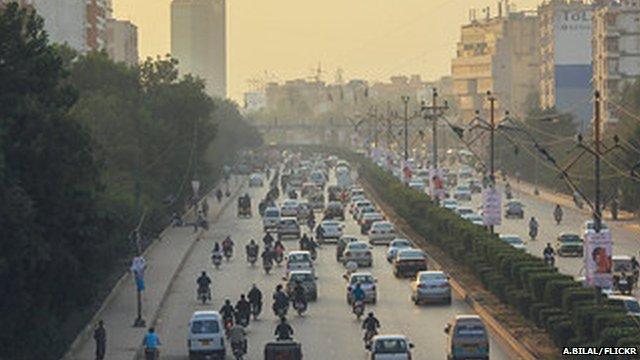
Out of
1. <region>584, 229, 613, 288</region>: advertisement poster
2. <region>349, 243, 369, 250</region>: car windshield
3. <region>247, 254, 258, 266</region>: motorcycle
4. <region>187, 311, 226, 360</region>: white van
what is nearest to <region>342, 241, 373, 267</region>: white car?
<region>349, 243, 369, 250</region>: car windshield

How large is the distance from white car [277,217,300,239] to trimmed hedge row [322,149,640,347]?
5.75 metres

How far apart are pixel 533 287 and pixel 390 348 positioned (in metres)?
10.9

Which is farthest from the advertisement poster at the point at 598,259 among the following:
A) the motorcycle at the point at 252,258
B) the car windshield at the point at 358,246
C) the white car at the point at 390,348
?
the motorcycle at the point at 252,258

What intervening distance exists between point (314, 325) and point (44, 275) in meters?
11.8

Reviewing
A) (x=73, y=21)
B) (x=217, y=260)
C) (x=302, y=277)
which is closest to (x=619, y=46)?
(x=73, y=21)

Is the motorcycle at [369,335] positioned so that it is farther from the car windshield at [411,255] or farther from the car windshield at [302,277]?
the car windshield at [411,255]

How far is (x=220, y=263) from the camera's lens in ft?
265

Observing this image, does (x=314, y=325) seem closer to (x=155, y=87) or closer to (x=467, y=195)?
(x=155, y=87)

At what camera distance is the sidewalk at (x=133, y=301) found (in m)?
50.4

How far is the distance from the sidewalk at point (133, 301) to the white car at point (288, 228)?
420 centimetres

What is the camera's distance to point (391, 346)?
43.4 m

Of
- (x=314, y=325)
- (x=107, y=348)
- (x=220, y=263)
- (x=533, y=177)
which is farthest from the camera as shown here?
(x=533, y=177)

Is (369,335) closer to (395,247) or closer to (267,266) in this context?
(267,266)

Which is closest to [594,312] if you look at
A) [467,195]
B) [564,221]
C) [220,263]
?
[220,263]
